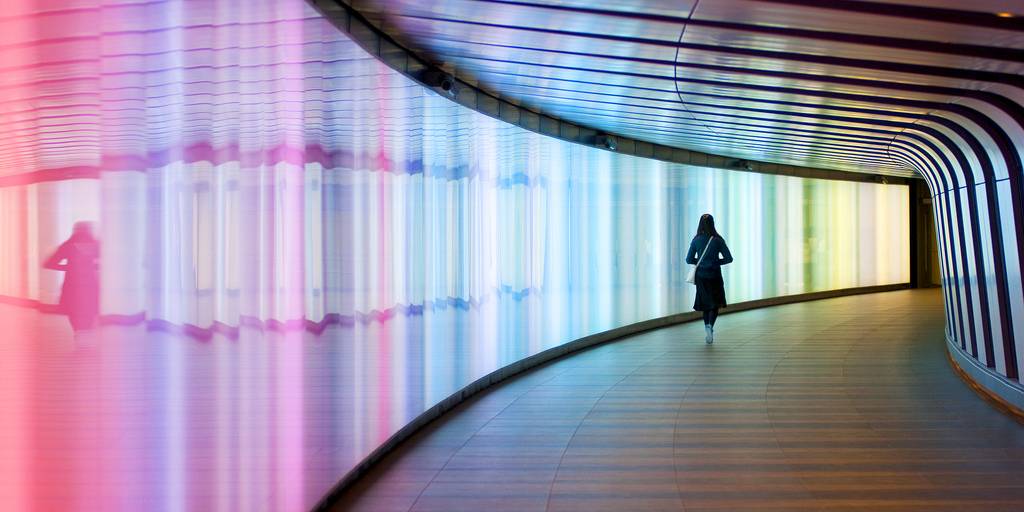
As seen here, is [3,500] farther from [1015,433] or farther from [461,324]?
[1015,433]

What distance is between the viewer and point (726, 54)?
287 inches

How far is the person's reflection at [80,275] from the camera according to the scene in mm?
2369

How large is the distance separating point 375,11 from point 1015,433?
5.76m

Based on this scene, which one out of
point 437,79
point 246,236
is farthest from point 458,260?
point 246,236

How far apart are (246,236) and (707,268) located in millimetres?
10412

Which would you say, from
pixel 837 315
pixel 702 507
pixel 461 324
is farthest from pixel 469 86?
pixel 837 315

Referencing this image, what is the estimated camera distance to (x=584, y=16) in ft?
20.1

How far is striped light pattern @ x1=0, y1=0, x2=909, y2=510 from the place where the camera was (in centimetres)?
230

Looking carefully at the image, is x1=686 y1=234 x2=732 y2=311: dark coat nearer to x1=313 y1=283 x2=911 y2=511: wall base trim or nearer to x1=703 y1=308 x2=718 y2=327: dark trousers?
x1=703 y1=308 x2=718 y2=327: dark trousers

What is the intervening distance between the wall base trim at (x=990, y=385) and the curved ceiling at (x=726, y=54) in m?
2.64

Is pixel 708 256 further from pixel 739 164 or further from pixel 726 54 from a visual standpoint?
pixel 726 54

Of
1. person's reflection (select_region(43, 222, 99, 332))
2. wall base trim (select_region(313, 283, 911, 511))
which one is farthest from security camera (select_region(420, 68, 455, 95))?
person's reflection (select_region(43, 222, 99, 332))

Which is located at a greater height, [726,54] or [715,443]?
[726,54]

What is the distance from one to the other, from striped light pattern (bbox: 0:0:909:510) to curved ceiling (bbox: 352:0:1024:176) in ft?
1.95
